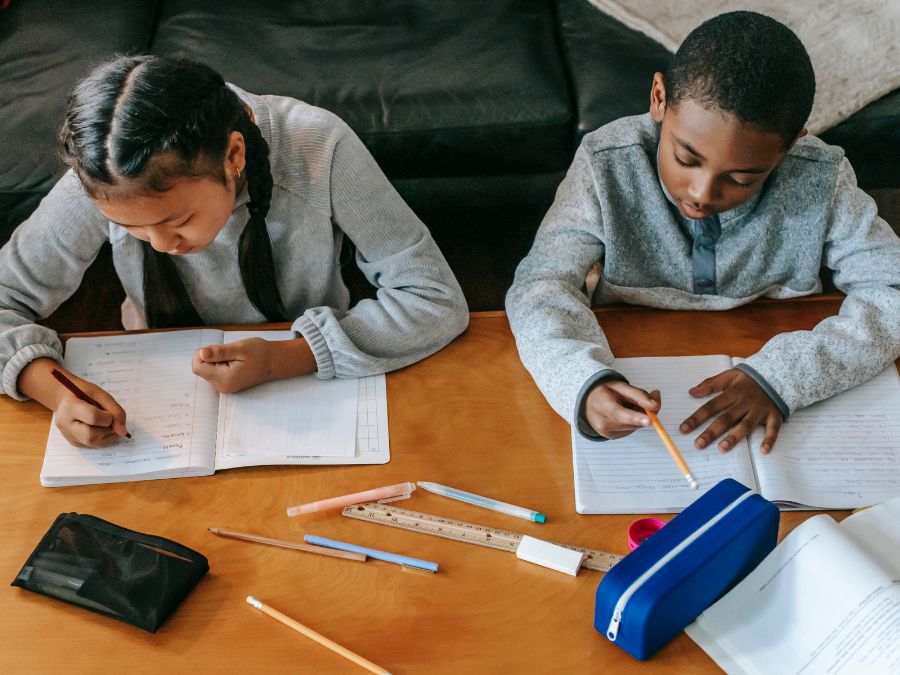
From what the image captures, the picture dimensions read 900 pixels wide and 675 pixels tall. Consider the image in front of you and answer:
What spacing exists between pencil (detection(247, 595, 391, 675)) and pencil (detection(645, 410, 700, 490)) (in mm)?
377

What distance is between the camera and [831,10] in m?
2.15

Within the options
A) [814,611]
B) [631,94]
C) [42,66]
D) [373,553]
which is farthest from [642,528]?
[42,66]

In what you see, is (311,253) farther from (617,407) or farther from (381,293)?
(617,407)

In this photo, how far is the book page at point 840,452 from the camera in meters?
1.09

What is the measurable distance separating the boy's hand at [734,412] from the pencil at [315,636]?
1.56ft

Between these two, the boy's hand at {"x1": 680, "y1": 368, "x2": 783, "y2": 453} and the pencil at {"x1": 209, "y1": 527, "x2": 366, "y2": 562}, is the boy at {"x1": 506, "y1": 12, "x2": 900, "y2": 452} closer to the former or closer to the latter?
the boy's hand at {"x1": 680, "y1": 368, "x2": 783, "y2": 453}

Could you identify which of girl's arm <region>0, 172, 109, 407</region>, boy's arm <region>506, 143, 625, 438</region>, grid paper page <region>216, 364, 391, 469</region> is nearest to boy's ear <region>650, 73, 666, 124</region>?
boy's arm <region>506, 143, 625, 438</region>

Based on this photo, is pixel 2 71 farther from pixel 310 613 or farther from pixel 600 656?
pixel 600 656

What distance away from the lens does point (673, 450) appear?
1.04m

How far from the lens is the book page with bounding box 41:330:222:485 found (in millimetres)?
1116

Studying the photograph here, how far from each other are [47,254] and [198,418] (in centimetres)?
35

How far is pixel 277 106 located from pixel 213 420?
1.58ft

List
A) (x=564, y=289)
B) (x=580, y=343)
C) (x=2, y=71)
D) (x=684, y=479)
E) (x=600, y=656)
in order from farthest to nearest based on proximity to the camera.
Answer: (x=2, y=71) < (x=564, y=289) < (x=580, y=343) < (x=684, y=479) < (x=600, y=656)

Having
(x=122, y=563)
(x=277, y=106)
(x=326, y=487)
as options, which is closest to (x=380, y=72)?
(x=277, y=106)
